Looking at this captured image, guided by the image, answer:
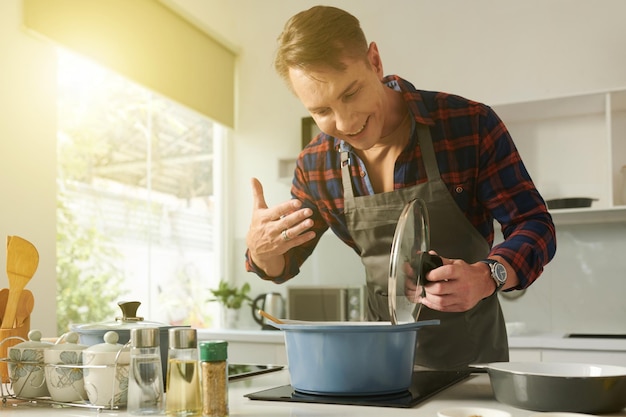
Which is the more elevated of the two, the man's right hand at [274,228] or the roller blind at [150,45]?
the roller blind at [150,45]

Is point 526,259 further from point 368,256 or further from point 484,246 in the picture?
point 368,256

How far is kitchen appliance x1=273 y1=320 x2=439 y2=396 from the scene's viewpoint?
1.16m

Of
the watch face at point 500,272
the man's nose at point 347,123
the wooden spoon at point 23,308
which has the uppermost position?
the man's nose at point 347,123

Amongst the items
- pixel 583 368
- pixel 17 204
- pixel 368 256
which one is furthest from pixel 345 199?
pixel 17 204

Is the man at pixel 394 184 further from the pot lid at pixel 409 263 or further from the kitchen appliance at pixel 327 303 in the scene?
the kitchen appliance at pixel 327 303

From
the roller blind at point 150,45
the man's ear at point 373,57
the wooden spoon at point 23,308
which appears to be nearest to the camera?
the wooden spoon at point 23,308

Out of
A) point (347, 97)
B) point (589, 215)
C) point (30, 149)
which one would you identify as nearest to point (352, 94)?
point (347, 97)

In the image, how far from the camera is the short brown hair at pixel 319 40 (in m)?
1.64

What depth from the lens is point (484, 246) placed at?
1926mm

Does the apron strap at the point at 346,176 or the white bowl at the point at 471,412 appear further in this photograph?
the apron strap at the point at 346,176

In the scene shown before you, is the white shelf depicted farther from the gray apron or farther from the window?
the window

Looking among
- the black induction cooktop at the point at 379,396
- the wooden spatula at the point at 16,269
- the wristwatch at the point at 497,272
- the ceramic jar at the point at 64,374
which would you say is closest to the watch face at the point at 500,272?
the wristwatch at the point at 497,272

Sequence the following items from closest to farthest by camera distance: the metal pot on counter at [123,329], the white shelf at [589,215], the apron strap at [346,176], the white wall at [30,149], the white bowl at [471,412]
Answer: the white bowl at [471,412] → the metal pot on counter at [123,329] → the apron strap at [346,176] → the white wall at [30,149] → the white shelf at [589,215]

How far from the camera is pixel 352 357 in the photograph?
1161mm
